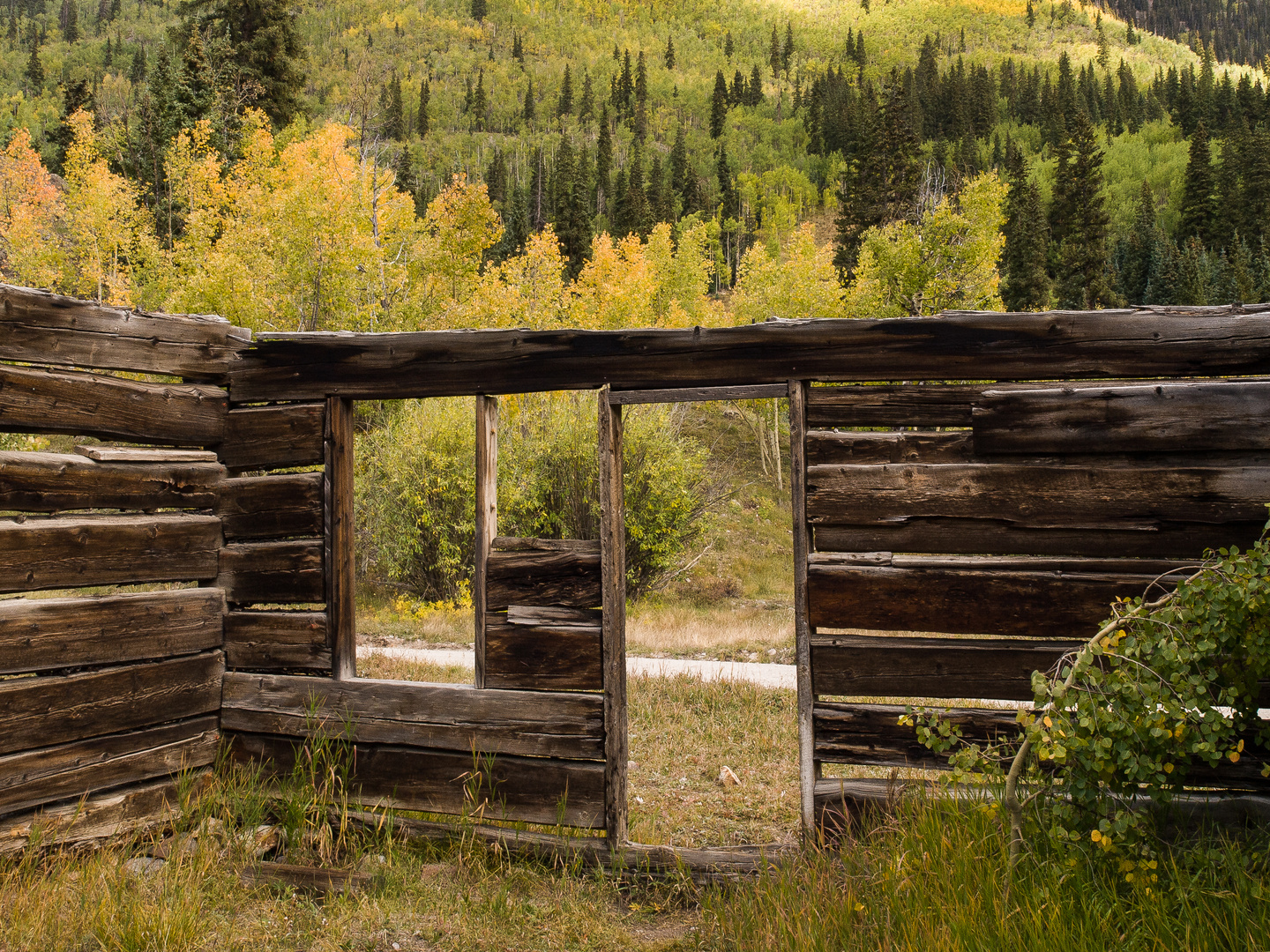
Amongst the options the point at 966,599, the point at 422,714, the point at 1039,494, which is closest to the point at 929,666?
the point at 966,599

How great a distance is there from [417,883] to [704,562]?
21.8 metres

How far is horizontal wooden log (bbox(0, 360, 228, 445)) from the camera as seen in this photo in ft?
13.7

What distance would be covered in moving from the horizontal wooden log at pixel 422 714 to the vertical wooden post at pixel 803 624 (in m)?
1.12

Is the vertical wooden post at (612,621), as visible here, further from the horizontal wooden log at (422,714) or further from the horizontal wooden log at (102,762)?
the horizontal wooden log at (102,762)

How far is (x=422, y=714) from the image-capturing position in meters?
4.77

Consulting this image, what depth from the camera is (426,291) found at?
26812mm

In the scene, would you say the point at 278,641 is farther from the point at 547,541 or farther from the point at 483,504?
the point at 547,541

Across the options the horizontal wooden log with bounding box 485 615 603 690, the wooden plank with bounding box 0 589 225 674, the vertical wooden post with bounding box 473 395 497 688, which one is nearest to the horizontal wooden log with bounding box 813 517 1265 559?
the horizontal wooden log with bounding box 485 615 603 690

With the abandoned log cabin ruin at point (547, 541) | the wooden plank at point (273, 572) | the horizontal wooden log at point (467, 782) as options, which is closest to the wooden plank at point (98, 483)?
the abandoned log cabin ruin at point (547, 541)

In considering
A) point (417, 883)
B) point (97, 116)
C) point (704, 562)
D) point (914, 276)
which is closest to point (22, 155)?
point (97, 116)

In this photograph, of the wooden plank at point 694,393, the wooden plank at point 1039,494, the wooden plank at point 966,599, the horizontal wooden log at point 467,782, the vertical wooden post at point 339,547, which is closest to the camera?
the wooden plank at point 1039,494

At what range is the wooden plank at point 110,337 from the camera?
167 inches

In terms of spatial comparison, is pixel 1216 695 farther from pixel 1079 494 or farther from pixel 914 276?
pixel 914 276

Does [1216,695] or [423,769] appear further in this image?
A: [423,769]
